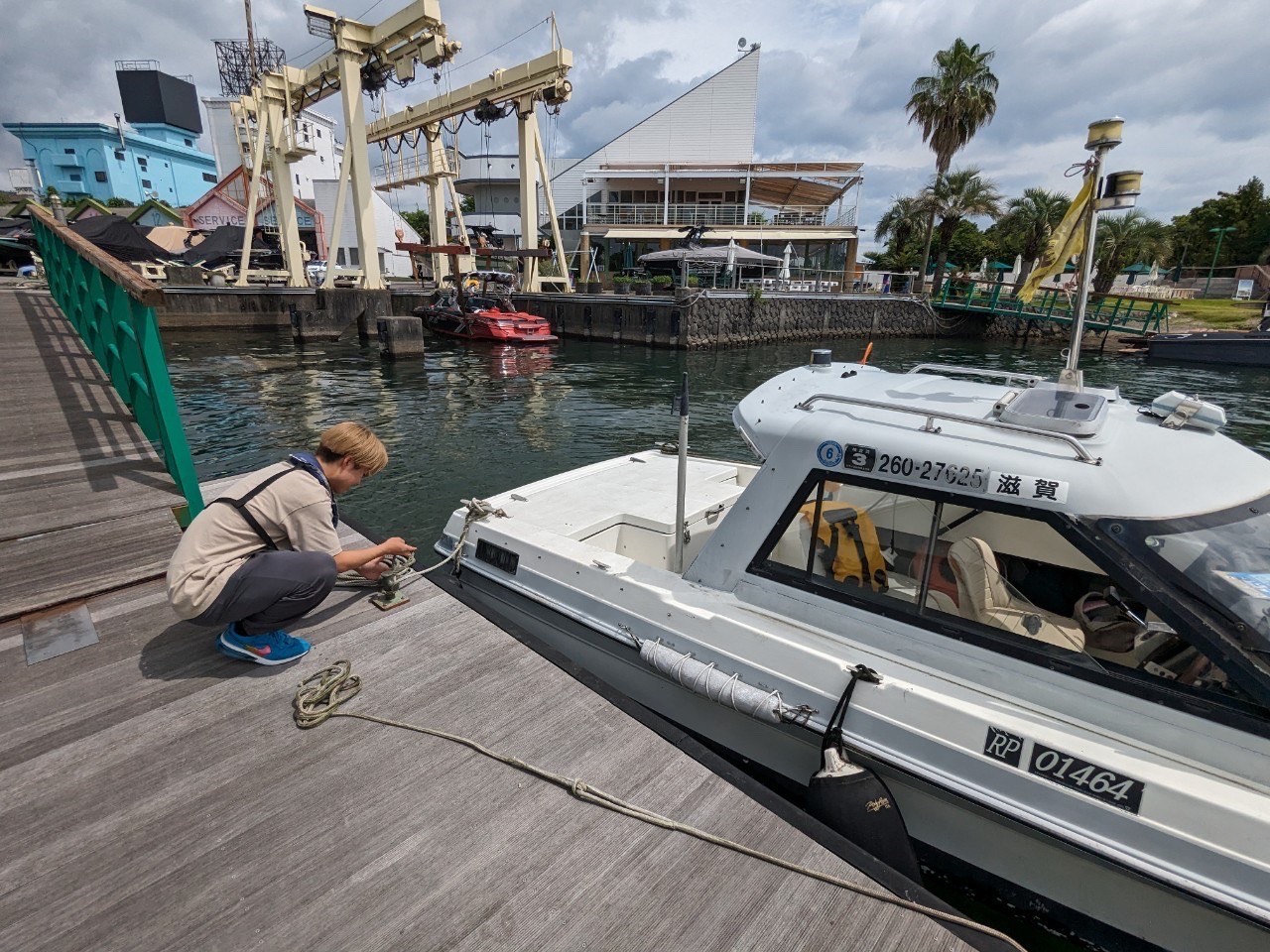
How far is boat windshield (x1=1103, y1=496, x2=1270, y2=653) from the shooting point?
86.6 inches

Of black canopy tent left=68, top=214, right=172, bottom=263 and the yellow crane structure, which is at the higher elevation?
the yellow crane structure

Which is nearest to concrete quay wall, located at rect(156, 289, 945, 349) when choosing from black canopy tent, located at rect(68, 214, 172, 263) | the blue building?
black canopy tent, located at rect(68, 214, 172, 263)

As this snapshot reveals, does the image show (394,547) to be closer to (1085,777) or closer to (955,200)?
(1085,777)

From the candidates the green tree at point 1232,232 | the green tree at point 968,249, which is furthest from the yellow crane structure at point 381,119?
the green tree at point 1232,232

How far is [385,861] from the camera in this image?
2146mm

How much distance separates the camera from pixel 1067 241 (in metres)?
3.37

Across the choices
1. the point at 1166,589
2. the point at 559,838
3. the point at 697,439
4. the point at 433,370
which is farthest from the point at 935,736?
the point at 433,370

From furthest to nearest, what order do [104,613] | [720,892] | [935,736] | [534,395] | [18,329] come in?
1. [534,395]
2. [18,329]
3. [104,613]
4. [935,736]
5. [720,892]

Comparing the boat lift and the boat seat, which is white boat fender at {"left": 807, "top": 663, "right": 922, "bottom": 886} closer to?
the boat seat

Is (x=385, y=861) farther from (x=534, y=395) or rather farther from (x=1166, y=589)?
(x=534, y=395)

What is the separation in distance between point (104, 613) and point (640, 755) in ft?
10.6

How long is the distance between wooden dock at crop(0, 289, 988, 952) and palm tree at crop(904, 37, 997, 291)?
39.9 m

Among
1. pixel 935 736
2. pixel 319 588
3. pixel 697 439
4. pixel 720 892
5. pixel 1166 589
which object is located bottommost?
pixel 697 439

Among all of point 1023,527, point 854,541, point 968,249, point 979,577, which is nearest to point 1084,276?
point 1023,527
